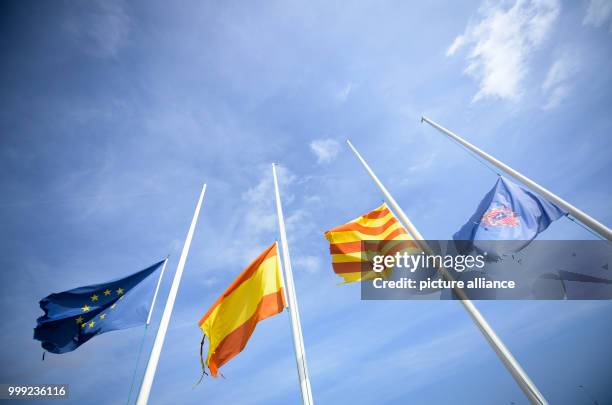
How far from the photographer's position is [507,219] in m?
8.41

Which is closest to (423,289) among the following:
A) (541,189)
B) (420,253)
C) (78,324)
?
(420,253)

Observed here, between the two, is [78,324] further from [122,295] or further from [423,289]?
[423,289]

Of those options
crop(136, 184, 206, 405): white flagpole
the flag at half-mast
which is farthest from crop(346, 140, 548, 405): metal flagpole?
crop(136, 184, 206, 405): white flagpole

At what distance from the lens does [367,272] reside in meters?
9.02

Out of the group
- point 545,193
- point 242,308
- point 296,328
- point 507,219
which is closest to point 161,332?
point 242,308

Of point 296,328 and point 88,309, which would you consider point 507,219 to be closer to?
point 296,328

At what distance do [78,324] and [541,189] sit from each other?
15.1m

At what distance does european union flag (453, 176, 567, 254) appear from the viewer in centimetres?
802

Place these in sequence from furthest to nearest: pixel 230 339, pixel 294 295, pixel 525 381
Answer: pixel 230 339
pixel 294 295
pixel 525 381

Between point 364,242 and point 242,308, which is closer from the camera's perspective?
point 242,308

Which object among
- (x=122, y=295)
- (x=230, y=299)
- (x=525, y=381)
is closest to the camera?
(x=525, y=381)

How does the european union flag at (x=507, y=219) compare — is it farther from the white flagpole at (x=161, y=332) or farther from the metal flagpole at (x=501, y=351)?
the white flagpole at (x=161, y=332)

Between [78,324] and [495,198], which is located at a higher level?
[495,198]

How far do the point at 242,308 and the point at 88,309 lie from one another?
18.1 ft
